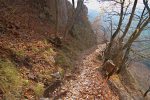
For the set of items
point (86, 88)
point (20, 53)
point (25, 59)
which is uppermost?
point (20, 53)

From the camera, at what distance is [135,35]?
51.9 feet

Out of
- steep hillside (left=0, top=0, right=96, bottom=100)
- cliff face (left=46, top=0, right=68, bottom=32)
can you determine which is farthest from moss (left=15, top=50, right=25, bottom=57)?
cliff face (left=46, top=0, right=68, bottom=32)

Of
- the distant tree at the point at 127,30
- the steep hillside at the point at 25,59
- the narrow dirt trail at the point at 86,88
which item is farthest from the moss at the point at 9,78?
the distant tree at the point at 127,30

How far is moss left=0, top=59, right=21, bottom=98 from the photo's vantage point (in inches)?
379

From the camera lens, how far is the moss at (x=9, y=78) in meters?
9.62

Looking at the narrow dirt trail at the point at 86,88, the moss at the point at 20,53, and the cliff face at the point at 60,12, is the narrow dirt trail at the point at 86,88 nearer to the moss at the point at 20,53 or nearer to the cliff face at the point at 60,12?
the moss at the point at 20,53

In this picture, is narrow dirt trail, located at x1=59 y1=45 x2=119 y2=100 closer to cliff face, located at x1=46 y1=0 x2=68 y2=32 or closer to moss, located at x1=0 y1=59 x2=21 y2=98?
moss, located at x1=0 y1=59 x2=21 y2=98

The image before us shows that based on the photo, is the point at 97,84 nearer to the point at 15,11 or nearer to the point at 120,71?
the point at 15,11

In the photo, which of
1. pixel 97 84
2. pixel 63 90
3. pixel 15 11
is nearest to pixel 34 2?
pixel 15 11

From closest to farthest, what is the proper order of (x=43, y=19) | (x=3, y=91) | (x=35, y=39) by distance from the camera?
(x=3, y=91), (x=35, y=39), (x=43, y=19)

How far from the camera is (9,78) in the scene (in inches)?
407

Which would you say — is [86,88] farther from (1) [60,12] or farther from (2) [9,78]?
(1) [60,12]

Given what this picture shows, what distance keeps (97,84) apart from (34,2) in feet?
36.7

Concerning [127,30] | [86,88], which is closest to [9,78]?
[86,88]
